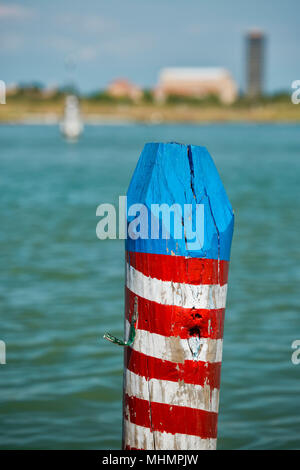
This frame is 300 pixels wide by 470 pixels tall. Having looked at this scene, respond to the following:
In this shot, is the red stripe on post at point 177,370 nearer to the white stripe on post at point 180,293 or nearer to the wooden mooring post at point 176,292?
the wooden mooring post at point 176,292

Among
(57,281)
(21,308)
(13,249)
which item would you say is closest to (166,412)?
(21,308)

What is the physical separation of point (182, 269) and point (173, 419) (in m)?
0.59

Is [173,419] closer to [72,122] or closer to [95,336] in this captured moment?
[95,336]

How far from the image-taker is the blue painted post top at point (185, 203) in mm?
2609

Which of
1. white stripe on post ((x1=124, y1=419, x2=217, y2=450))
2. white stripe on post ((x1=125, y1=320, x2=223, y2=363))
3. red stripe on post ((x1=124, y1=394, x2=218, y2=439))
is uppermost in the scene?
white stripe on post ((x1=125, y1=320, x2=223, y2=363))

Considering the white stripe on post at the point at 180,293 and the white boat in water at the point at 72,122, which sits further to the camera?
the white boat in water at the point at 72,122

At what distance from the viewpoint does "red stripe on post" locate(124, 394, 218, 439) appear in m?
2.71

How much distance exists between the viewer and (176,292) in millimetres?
2635

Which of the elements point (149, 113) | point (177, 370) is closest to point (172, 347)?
point (177, 370)

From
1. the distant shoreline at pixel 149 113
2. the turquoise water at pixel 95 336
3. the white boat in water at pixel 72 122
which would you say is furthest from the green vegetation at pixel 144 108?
the turquoise water at pixel 95 336

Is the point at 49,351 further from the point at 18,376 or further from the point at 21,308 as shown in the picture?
the point at 21,308

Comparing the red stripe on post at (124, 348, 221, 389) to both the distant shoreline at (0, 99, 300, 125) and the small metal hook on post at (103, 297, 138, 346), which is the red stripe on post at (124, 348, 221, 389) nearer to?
the small metal hook on post at (103, 297, 138, 346)

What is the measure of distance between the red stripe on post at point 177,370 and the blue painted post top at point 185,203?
42 centimetres

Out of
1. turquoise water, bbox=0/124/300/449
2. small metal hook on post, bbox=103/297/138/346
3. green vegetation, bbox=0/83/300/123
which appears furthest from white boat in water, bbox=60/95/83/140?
green vegetation, bbox=0/83/300/123
